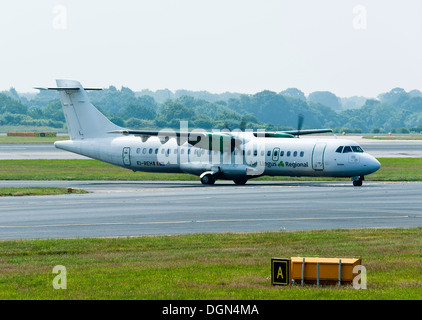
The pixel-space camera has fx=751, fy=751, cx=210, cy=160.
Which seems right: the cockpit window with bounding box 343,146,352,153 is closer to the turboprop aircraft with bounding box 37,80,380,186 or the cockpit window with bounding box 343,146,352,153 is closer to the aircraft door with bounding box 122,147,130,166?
the turboprop aircraft with bounding box 37,80,380,186

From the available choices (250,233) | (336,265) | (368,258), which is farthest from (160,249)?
(336,265)

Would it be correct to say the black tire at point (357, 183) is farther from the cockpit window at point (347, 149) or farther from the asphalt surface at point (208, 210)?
the cockpit window at point (347, 149)

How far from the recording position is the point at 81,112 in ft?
175

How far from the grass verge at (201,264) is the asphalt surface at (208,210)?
2514 mm

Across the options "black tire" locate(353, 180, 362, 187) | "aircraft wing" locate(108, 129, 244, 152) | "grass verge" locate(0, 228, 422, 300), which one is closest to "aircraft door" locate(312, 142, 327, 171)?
"black tire" locate(353, 180, 362, 187)

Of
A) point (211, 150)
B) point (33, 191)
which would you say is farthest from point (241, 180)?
point (33, 191)

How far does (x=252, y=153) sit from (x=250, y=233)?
22991 mm

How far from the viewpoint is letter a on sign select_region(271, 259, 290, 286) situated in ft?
50.9

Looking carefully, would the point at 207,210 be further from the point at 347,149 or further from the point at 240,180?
the point at 240,180

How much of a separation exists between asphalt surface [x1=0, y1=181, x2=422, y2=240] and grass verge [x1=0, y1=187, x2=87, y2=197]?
1758mm

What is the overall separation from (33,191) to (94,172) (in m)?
20.9

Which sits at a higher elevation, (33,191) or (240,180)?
(33,191)
